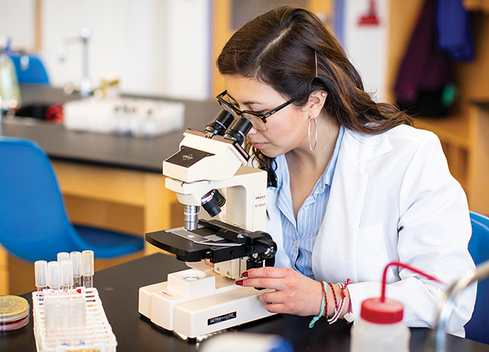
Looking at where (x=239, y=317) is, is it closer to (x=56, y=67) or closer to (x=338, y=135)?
(x=338, y=135)

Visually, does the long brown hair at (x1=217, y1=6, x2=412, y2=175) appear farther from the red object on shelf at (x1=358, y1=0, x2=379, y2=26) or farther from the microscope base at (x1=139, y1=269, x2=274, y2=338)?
the red object on shelf at (x1=358, y1=0, x2=379, y2=26)

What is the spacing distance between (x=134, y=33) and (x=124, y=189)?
157 inches

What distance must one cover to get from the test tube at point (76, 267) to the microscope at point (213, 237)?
14cm

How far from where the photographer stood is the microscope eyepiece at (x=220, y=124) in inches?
44.4

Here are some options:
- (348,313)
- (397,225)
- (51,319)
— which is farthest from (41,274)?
(397,225)

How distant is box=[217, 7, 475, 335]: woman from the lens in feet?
3.80

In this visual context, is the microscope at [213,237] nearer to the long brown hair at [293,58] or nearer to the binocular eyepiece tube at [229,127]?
the binocular eyepiece tube at [229,127]

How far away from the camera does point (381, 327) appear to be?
2.47 ft

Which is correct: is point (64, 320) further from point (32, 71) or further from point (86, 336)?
point (32, 71)

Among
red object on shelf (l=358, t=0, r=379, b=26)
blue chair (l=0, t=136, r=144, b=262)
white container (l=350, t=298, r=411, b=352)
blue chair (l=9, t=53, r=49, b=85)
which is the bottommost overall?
blue chair (l=0, t=136, r=144, b=262)

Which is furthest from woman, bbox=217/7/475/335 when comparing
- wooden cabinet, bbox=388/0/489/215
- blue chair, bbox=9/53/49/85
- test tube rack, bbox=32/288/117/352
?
blue chair, bbox=9/53/49/85

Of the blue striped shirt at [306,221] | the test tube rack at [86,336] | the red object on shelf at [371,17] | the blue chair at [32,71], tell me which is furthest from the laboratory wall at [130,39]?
the test tube rack at [86,336]

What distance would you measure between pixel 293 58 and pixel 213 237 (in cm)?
43

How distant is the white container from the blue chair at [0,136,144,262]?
1.46 metres
